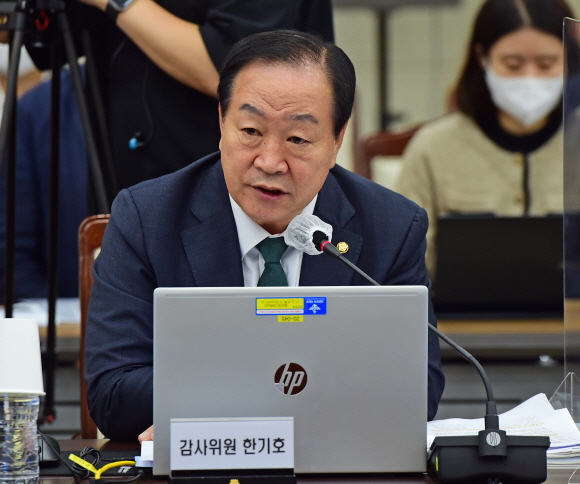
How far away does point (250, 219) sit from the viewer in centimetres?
142

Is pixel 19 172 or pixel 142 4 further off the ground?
pixel 142 4

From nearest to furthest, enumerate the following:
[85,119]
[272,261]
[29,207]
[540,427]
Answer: [540,427], [272,261], [85,119], [29,207]

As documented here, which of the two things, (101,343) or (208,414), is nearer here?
(208,414)

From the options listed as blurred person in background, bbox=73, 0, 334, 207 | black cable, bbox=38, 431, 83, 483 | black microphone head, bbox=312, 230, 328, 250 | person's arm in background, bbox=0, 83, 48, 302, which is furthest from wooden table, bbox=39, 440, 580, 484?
person's arm in background, bbox=0, 83, 48, 302

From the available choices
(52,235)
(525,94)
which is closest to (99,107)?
(52,235)

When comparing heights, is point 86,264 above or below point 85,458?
above

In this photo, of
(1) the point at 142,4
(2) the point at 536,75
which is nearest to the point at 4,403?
(1) the point at 142,4

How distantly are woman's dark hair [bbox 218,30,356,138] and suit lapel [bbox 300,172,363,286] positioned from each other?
0.14 meters

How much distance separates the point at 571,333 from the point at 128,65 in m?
1.06

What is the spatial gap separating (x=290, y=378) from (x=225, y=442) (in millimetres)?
99

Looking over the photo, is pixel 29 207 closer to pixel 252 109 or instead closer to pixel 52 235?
pixel 52 235

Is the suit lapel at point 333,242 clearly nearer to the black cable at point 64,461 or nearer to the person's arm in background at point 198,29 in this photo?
the person's arm in background at point 198,29

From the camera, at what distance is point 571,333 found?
1167mm

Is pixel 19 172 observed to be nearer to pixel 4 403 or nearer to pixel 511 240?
pixel 511 240
